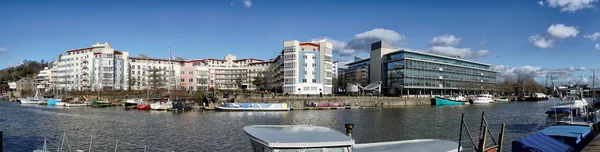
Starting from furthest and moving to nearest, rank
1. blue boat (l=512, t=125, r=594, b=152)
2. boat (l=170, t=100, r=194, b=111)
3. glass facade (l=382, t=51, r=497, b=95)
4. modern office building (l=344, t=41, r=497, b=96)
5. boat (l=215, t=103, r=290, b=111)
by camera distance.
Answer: modern office building (l=344, t=41, r=497, b=96)
glass facade (l=382, t=51, r=497, b=95)
boat (l=215, t=103, r=290, b=111)
boat (l=170, t=100, r=194, b=111)
blue boat (l=512, t=125, r=594, b=152)

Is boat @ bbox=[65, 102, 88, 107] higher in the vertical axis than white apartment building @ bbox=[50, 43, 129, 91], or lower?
lower

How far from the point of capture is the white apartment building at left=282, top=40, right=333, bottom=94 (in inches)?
4665

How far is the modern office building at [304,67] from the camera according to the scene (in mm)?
118500

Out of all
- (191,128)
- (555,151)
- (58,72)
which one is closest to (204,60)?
(58,72)

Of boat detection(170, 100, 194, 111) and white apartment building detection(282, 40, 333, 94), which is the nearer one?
boat detection(170, 100, 194, 111)

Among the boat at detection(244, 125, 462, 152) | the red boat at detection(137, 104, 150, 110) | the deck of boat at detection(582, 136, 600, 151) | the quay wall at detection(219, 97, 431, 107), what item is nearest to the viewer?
the boat at detection(244, 125, 462, 152)

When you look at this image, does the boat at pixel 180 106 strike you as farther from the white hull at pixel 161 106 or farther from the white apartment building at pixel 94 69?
the white apartment building at pixel 94 69

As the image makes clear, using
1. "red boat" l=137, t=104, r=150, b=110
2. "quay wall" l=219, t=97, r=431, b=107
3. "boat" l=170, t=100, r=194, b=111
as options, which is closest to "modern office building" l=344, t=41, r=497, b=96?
"quay wall" l=219, t=97, r=431, b=107

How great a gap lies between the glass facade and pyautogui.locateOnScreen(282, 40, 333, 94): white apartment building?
3546 centimetres

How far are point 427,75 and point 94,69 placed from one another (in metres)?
126

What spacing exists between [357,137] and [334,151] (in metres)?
25.4

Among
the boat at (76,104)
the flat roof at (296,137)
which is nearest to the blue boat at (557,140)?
the flat roof at (296,137)

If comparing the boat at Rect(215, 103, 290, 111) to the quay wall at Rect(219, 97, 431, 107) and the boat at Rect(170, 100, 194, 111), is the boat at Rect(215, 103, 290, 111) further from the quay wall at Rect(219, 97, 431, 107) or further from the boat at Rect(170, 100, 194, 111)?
the quay wall at Rect(219, 97, 431, 107)

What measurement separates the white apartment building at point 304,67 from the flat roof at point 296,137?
10163 centimetres
